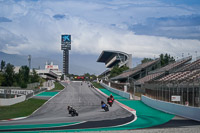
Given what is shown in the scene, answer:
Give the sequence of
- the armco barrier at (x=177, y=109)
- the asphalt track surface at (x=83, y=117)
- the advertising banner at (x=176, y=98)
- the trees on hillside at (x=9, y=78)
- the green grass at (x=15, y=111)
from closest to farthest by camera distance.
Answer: the asphalt track surface at (x=83, y=117) < the armco barrier at (x=177, y=109) < the advertising banner at (x=176, y=98) < the green grass at (x=15, y=111) < the trees on hillside at (x=9, y=78)

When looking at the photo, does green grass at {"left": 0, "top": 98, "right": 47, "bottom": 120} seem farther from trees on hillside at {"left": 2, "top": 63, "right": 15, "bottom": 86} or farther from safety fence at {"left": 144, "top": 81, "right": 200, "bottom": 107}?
trees on hillside at {"left": 2, "top": 63, "right": 15, "bottom": 86}

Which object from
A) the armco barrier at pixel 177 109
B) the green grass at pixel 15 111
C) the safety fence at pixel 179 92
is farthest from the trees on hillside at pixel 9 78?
the safety fence at pixel 179 92

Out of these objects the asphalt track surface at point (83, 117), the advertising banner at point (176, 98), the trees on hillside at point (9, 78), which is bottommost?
the asphalt track surface at point (83, 117)

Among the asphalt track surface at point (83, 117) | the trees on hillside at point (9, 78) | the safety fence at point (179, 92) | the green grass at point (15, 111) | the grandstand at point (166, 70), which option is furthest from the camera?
the trees on hillside at point (9, 78)

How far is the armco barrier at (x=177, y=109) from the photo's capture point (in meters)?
22.9

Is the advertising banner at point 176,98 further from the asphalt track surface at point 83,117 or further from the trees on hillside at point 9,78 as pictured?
the trees on hillside at point 9,78

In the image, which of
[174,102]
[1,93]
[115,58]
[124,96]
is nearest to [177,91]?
[174,102]

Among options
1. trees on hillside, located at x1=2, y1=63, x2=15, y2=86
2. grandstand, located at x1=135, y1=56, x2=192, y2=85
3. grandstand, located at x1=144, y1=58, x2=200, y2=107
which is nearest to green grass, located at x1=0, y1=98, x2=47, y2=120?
grandstand, located at x1=144, y1=58, x2=200, y2=107

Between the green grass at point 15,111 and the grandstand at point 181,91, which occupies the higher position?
the grandstand at point 181,91

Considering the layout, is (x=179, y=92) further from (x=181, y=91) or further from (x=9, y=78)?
(x=9, y=78)

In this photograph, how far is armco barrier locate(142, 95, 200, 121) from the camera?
22.9 m

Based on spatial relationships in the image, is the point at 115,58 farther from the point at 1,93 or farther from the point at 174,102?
the point at 174,102

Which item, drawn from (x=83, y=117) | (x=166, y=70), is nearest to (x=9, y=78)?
(x=166, y=70)

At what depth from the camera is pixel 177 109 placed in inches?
1056
